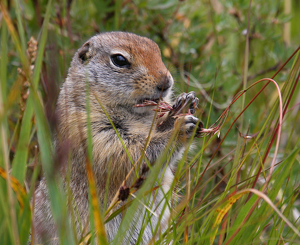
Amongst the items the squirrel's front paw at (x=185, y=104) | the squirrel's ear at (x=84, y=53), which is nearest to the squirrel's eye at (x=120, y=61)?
the squirrel's ear at (x=84, y=53)

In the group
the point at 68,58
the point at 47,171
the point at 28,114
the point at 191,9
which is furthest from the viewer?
the point at 191,9

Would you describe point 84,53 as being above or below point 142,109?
Answer: above

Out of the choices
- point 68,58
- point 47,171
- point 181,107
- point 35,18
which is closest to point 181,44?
point 68,58

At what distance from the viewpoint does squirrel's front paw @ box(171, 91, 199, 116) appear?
196 cm

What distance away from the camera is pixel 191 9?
149 inches

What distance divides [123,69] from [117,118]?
13.6 inches

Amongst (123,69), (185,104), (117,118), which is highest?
(123,69)

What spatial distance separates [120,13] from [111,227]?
2.16 metres

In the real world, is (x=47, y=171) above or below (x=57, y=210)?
above

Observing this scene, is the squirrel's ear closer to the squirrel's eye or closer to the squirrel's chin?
the squirrel's eye

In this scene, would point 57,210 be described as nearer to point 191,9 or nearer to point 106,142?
point 106,142

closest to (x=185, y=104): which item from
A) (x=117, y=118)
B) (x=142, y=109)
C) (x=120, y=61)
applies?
(x=142, y=109)

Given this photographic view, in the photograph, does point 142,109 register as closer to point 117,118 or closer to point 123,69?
point 117,118

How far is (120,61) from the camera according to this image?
245 cm
